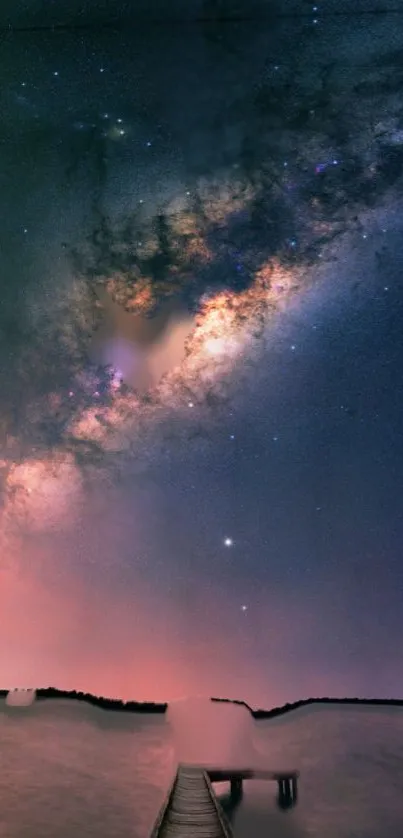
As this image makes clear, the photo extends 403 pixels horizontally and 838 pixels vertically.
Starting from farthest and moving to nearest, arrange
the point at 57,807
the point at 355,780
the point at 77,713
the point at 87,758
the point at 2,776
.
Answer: the point at 77,713 < the point at 87,758 < the point at 355,780 < the point at 2,776 < the point at 57,807

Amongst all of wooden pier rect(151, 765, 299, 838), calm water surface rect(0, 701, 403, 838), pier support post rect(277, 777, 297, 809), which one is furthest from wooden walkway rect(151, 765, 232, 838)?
pier support post rect(277, 777, 297, 809)

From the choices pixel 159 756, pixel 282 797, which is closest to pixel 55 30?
pixel 282 797

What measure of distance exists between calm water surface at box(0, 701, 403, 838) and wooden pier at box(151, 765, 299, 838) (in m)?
1.67

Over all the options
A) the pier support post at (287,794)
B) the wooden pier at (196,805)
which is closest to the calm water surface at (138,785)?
the pier support post at (287,794)

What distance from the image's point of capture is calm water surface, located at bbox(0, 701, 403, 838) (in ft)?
69.4

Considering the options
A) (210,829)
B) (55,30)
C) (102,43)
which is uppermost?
(102,43)

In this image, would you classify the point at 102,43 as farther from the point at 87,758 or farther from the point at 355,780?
the point at 87,758

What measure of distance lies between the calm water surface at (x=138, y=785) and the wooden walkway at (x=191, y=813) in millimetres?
4150

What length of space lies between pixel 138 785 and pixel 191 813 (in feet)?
79.6

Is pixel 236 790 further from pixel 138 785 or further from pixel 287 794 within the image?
pixel 138 785

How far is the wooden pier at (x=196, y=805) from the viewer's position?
1088cm

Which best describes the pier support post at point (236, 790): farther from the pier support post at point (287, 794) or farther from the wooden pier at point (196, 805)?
the wooden pier at point (196, 805)

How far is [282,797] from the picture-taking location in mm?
21375

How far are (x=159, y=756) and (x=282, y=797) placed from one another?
114 feet
